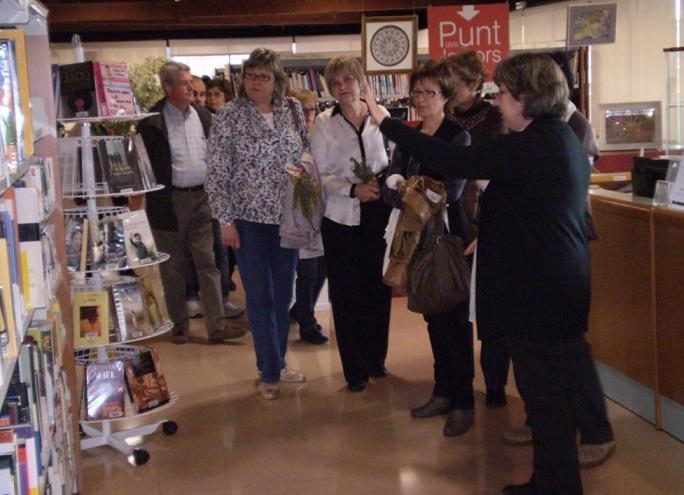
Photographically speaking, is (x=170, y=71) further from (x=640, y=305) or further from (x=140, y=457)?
(x=640, y=305)

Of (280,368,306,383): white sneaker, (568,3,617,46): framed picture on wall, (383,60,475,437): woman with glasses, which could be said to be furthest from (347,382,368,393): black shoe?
(568,3,617,46): framed picture on wall

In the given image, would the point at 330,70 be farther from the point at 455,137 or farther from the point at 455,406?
the point at 455,406

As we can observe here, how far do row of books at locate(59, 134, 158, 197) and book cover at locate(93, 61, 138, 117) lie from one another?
0.15 meters

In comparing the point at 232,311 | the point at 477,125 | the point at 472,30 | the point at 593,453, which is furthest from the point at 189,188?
the point at 593,453

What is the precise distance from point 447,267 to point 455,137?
53 cm

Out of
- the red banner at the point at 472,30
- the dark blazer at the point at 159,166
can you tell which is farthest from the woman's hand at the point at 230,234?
the red banner at the point at 472,30

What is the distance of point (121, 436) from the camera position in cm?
385

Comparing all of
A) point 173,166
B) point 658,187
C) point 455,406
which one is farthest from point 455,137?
point 173,166

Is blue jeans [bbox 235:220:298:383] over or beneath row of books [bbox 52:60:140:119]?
beneath

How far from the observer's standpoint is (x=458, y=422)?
12.4ft

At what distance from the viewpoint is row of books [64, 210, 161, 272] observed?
11.7 ft

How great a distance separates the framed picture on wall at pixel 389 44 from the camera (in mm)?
7000

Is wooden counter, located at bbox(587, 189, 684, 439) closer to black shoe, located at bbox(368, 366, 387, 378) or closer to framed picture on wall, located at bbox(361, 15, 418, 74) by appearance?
black shoe, located at bbox(368, 366, 387, 378)

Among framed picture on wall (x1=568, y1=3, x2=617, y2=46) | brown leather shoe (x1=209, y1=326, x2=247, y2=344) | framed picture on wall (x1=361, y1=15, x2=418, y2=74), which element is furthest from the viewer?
framed picture on wall (x1=568, y1=3, x2=617, y2=46)
